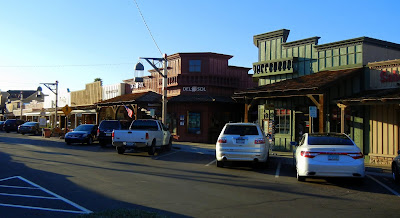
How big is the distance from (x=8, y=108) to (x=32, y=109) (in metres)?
20.9

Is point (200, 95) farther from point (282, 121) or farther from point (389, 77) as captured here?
point (389, 77)

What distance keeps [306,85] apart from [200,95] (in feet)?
37.6

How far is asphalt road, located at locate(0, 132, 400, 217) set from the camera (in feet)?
22.5

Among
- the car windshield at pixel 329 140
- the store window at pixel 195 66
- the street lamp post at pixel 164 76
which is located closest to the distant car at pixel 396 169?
the car windshield at pixel 329 140

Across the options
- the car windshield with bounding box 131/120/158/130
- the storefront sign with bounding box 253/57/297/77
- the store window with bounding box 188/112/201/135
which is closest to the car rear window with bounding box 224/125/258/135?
the car windshield with bounding box 131/120/158/130

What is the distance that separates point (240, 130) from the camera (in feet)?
42.7

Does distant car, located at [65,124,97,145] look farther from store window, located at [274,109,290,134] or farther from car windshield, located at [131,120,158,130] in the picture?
store window, located at [274,109,290,134]

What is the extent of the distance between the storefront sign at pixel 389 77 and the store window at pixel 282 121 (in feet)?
17.5

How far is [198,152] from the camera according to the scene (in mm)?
19422

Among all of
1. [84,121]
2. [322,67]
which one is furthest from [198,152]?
[84,121]

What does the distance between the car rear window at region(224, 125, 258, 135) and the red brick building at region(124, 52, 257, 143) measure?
1163 centimetres

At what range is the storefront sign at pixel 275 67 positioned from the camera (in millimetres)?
19469

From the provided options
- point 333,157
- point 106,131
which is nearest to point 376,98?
point 333,157

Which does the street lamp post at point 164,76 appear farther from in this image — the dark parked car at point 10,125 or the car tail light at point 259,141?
the dark parked car at point 10,125
